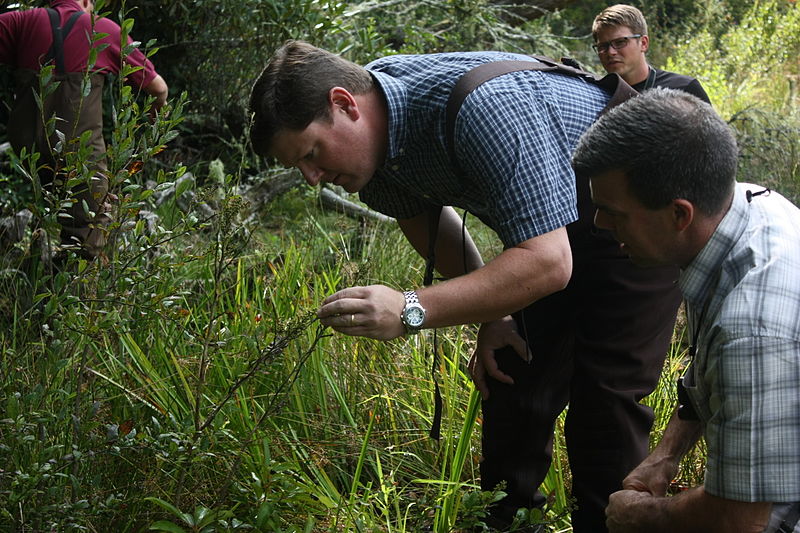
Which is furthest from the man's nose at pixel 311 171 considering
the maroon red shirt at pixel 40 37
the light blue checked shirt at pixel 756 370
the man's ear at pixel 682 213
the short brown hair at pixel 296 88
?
the maroon red shirt at pixel 40 37

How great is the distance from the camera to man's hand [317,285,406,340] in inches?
88.4

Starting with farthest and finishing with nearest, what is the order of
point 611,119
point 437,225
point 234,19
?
point 234,19 < point 437,225 < point 611,119

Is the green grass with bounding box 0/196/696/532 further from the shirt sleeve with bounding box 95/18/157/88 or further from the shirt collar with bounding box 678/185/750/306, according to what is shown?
the shirt sleeve with bounding box 95/18/157/88

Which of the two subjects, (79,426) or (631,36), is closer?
(79,426)

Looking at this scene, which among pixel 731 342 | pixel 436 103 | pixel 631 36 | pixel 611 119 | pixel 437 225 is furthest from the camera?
pixel 631 36

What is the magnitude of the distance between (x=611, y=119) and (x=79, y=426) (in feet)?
4.94

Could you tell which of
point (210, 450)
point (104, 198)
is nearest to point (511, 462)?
point (210, 450)

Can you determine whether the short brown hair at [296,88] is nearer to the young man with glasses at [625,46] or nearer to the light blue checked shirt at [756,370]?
the light blue checked shirt at [756,370]

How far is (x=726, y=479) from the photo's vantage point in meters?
1.84

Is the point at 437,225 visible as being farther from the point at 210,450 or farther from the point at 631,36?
the point at 631,36

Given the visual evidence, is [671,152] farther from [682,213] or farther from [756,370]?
[756,370]

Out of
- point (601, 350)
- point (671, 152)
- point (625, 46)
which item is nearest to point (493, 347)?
point (601, 350)

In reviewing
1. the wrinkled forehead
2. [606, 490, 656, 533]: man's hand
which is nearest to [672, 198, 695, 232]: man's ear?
[606, 490, 656, 533]: man's hand

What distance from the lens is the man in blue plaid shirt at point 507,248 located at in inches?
91.1
